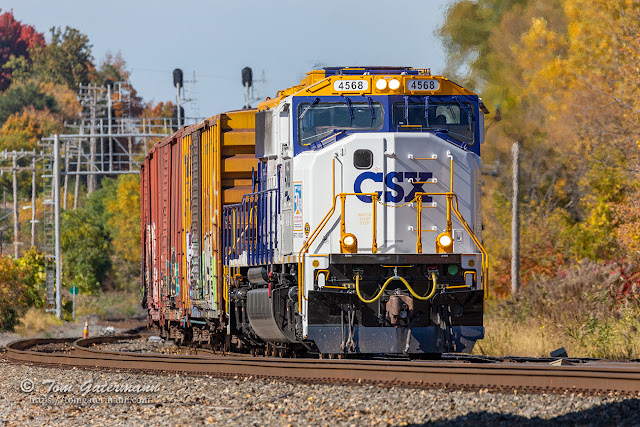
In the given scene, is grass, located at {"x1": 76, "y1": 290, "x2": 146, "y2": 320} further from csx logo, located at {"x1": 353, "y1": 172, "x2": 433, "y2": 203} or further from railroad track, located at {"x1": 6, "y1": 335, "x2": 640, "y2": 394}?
csx logo, located at {"x1": 353, "y1": 172, "x2": 433, "y2": 203}

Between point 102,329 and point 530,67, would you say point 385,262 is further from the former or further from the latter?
point 530,67

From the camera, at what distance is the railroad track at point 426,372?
9783mm

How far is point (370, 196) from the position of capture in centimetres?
1322

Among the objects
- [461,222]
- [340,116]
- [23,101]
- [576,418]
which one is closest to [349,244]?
[461,222]

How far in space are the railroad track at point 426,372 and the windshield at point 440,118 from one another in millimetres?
3118

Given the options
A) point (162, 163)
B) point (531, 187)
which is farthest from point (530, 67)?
point (162, 163)

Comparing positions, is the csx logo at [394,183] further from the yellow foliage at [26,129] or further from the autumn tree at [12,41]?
the autumn tree at [12,41]

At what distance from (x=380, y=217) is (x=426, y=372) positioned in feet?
9.26

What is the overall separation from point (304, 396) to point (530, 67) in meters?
32.8

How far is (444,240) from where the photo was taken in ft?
42.8

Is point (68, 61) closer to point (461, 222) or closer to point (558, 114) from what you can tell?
point (558, 114)

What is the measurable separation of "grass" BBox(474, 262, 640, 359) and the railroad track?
4562 millimetres

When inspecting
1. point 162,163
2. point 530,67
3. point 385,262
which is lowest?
point 385,262

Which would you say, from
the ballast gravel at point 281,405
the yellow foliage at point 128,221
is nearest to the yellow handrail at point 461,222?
the ballast gravel at point 281,405
